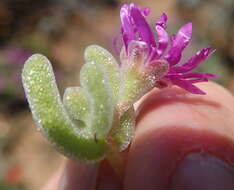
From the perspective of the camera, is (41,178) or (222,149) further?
(41,178)

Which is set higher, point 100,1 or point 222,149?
point 222,149

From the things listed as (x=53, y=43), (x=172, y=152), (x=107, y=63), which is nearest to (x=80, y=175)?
(x=172, y=152)

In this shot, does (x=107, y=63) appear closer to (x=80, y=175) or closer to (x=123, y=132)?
(x=123, y=132)

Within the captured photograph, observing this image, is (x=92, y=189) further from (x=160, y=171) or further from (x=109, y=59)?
(x=109, y=59)

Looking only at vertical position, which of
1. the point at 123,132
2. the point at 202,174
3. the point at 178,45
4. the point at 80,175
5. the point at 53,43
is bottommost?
the point at 53,43

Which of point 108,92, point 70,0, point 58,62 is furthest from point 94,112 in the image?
point 70,0

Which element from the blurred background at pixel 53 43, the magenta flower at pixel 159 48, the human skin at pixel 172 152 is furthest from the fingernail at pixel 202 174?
the blurred background at pixel 53 43

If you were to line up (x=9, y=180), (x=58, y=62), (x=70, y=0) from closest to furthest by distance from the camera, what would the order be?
(x=9, y=180) → (x=58, y=62) → (x=70, y=0)
